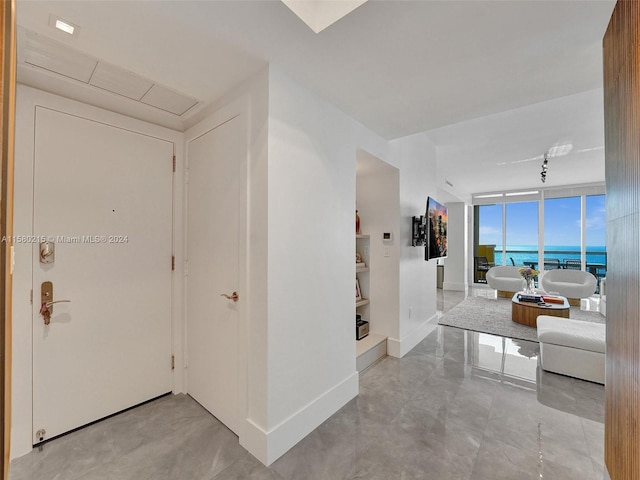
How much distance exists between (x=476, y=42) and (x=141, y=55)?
6.24ft

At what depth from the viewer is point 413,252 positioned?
11.9ft

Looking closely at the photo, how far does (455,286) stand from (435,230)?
4900 millimetres

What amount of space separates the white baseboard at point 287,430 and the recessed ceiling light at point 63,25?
244 centimetres

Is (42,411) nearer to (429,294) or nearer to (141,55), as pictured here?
(141,55)

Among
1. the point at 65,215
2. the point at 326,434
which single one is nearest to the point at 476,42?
the point at 326,434

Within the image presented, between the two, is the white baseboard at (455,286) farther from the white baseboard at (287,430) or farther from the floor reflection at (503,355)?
the white baseboard at (287,430)

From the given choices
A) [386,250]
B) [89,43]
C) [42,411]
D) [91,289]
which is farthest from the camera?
[386,250]

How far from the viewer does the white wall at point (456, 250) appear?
779 cm

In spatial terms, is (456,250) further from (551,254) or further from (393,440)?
(393,440)

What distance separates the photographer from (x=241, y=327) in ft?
6.36

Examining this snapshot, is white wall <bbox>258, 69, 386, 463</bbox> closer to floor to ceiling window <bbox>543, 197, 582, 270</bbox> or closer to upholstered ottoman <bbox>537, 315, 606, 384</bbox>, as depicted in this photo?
upholstered ottoman <bbox>537, 315, 606, 384</bbox>

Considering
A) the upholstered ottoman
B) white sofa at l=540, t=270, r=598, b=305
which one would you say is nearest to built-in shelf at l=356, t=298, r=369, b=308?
the upholstered ottoman

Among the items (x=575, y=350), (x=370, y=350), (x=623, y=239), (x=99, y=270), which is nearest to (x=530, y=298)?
(x=575, y=350)

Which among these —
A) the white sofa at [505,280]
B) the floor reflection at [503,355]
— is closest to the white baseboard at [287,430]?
the floor reflection at [503,355]
